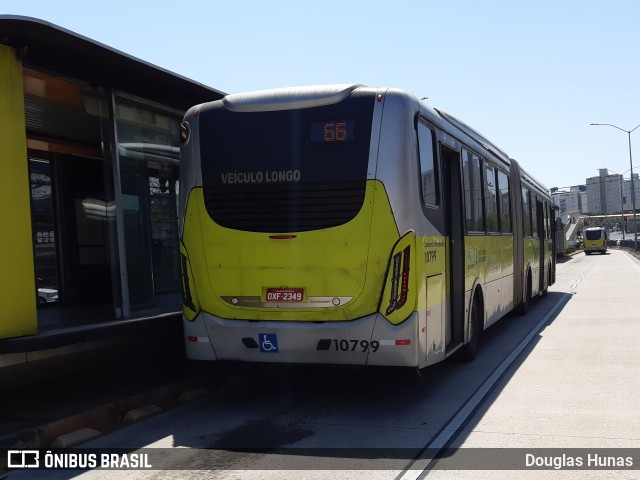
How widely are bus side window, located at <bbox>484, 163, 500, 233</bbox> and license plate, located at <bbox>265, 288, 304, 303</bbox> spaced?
477 cm

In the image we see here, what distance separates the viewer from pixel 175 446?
6.35m

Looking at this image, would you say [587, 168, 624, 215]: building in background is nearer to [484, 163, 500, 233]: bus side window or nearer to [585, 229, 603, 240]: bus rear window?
[585, 229, 603, 240]: bus rear window


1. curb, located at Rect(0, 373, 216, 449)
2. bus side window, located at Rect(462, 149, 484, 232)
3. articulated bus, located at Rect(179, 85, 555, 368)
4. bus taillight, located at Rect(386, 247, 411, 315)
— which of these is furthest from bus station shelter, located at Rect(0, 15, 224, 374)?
bus side window, located at Rect(462, 149, 484, 232)

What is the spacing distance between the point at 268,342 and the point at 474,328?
3.95 metres

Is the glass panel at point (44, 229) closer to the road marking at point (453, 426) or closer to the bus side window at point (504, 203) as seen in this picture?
the road marking at point (453, 426)

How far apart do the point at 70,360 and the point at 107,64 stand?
3.66 m

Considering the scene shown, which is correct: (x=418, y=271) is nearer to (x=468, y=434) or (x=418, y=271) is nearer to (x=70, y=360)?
(x=468, y=434)

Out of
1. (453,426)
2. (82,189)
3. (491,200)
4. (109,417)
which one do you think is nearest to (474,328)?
(491,200)

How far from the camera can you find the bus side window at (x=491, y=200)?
11.2m

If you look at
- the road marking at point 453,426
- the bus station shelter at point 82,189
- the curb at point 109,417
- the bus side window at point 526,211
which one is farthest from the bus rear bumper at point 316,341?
the bus side window at point 526,211

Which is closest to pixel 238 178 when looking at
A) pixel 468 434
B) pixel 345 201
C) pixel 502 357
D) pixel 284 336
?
pixel 345 201

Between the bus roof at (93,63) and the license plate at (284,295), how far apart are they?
3155mm

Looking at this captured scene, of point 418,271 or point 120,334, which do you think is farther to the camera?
point 120,334

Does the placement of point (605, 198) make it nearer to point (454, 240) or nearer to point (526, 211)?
point (526, 211)
